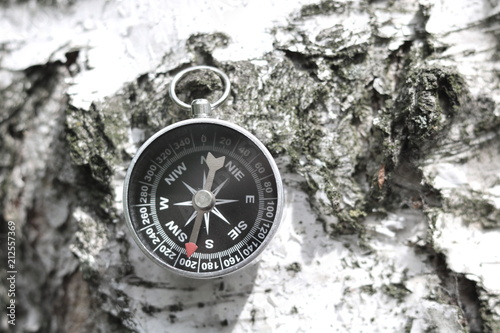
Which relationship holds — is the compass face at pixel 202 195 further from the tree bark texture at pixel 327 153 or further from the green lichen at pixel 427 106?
the green lichen at pixel 427 106

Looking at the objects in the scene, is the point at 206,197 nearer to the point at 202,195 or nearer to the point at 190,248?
the point at 202,195

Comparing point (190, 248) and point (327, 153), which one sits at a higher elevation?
point (327, 153)

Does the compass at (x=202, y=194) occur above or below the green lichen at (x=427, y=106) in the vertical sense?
below

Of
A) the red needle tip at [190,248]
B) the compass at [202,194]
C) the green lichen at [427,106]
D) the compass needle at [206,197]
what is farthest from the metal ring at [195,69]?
the green lichen at [427,106]

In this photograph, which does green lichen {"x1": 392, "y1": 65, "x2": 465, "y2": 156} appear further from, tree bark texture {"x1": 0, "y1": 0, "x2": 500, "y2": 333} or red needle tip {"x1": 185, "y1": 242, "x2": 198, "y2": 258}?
red needle tip {"x1": 185, "y1": 242, "x2": 198, "y2": 258}

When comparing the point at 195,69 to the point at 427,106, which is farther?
the point at 195,69

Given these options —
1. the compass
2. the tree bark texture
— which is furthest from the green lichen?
the compass

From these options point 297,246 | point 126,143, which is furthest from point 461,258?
point 126,143

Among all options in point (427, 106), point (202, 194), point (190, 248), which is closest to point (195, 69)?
point (202, 194)

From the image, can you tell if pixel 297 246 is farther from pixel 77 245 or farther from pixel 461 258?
pixel 77 245
